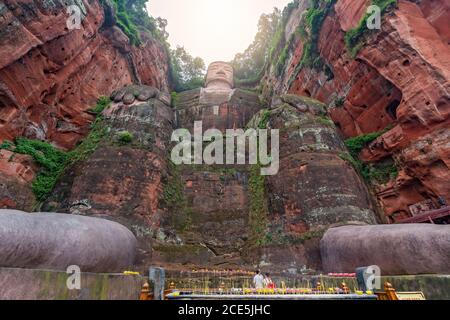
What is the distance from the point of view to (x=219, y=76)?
32750 millimetres

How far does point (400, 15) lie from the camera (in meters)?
12.7

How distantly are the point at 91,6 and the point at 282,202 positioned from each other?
15092 mm

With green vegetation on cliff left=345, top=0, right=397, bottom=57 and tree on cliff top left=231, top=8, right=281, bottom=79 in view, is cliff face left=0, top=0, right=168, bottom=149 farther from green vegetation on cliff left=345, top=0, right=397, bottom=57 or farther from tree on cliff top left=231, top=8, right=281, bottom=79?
tree on cliff top left=231, top=8, right=281, bottom=79

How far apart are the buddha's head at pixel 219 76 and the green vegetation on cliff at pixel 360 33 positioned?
1796 centimetres

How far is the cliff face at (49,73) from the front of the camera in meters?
11.4

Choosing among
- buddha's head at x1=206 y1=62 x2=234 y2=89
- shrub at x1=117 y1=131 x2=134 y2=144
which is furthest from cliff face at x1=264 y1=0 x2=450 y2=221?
buddha's head at x1=206 y1=62 x2=234 y2=89

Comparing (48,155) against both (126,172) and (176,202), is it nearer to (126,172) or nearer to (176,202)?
(126,172)

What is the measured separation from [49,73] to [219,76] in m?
21.1

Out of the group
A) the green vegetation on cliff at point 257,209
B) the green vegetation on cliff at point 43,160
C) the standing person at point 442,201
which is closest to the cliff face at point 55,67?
the green vegetation on cliff at point 43,160

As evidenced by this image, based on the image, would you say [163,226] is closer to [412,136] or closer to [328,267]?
[328,267]

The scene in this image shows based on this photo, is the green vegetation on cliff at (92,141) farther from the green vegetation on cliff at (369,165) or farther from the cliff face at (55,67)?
the green vegetation on cliff at (369,165)
